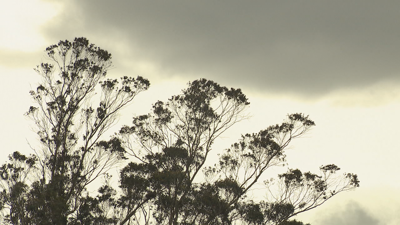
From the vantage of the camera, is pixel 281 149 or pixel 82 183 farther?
pixel 281 149

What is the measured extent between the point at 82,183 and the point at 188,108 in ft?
28.1

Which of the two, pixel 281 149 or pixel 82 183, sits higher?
pixel 281 149

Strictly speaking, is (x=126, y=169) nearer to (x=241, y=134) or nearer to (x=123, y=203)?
(x=123, y=203)

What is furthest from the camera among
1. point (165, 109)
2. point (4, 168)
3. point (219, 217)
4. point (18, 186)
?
point (165, 109)

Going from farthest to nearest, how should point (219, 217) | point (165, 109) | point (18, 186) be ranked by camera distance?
point (165, 109)
point (219, 217)
point (18, 186)

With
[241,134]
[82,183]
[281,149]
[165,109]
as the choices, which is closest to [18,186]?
[82,183]

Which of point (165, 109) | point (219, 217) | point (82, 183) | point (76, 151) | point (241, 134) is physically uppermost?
point (165, 109)

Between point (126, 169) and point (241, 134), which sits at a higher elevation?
point (241, 134)

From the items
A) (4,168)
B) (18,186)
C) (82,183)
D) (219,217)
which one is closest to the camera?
(18,186)

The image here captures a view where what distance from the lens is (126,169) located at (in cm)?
2592

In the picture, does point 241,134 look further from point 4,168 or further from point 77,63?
point 4,168

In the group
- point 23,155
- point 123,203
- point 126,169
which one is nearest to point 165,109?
point 126,169

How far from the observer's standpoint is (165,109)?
1128 inches

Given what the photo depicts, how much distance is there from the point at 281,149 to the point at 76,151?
13.5m
